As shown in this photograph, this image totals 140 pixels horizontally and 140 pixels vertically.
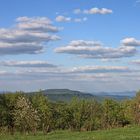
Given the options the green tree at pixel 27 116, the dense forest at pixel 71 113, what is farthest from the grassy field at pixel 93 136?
the dense forest at pixel 71 113

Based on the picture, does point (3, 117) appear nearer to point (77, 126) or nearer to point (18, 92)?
point (18, 92)

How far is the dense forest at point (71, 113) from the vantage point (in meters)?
65.8

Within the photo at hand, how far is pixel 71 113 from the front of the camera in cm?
7450

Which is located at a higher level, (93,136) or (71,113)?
(71,113)

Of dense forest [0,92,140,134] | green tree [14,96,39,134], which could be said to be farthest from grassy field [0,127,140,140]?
dense forest [0,92,140,134]

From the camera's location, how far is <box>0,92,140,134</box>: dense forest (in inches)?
2592

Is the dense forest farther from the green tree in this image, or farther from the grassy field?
the grassy field

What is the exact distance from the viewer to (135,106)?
7956cm

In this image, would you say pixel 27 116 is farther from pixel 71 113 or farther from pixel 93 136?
pixel 93 136

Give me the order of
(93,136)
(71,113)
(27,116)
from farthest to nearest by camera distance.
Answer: (71,113) < (27,116) < (93,136)

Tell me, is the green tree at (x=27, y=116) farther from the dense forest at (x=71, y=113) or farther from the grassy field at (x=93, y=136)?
the grassy field at (x=93, y=136)

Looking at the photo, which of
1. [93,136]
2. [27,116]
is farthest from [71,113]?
[93,136]

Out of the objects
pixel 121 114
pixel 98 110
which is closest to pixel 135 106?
pixel 121 114

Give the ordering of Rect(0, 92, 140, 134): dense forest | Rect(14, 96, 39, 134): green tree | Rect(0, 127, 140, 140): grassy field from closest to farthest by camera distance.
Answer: Rect(0, 127, 140, 140): grassy field < Rect(14, 96, 39, 134): green tree < Rect(0, 92, 140, 134): dense forest
